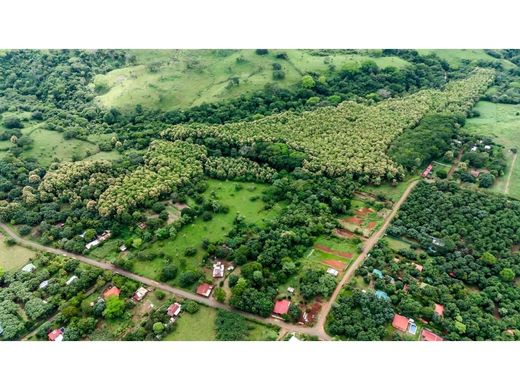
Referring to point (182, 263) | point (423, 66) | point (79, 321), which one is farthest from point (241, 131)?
point (423, 66)

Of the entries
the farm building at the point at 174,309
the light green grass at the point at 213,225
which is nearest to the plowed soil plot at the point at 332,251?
the light green grass at the point at 213,225

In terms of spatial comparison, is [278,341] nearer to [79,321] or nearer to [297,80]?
[79,321]

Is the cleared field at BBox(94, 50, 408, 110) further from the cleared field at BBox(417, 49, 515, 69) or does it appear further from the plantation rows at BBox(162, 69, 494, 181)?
the plantation rows at BBox(162, 69, 494, 181)

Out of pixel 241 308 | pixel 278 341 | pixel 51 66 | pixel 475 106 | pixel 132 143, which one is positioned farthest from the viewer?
pixel 51 66

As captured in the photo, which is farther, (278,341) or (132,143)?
(132,143)

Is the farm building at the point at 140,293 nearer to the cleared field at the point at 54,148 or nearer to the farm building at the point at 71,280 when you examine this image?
the farm building at the point at 71,280

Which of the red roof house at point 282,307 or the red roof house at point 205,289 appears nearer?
the red roof house at point 282,307
